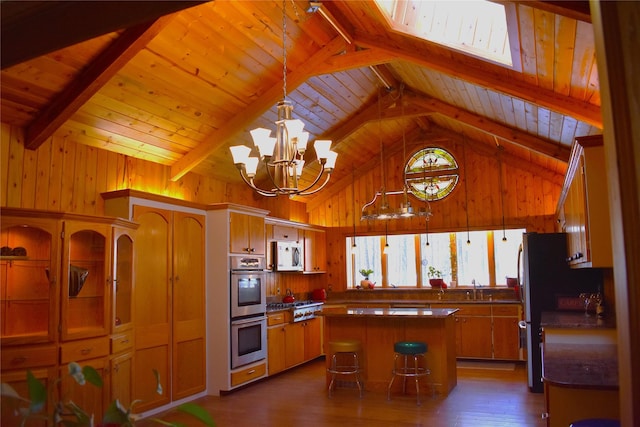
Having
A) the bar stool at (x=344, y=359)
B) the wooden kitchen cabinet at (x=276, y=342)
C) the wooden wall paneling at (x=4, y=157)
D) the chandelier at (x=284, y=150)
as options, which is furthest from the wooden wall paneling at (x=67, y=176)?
the bar stool at (x=344, y=359)

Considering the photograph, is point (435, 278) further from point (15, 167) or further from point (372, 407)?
point (15, 167)

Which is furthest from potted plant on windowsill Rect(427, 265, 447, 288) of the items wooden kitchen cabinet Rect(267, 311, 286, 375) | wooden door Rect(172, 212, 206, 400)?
wooden door Rect(172, 212, 206, 400)

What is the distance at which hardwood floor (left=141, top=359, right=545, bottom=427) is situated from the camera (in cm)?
493

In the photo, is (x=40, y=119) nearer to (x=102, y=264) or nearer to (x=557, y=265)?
(x=102, y=264)

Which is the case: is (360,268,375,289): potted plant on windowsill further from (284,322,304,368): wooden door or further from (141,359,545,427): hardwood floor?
(141,359,545,427): hardwood floor

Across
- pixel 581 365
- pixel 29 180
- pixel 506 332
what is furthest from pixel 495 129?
pixel 29 180

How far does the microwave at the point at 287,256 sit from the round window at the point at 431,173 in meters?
2.23

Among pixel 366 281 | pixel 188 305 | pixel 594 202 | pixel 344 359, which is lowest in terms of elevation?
pixel 344 359

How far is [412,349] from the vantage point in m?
5.73

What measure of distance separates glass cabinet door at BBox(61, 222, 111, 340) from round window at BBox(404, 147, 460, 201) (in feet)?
18.3

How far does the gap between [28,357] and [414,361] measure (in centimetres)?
403

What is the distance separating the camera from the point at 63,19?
188 cm

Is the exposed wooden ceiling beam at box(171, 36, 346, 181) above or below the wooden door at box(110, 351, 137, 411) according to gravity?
above

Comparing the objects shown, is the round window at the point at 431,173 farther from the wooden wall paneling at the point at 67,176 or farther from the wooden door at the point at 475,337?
the wooden wall paneling at the point at 67,176
